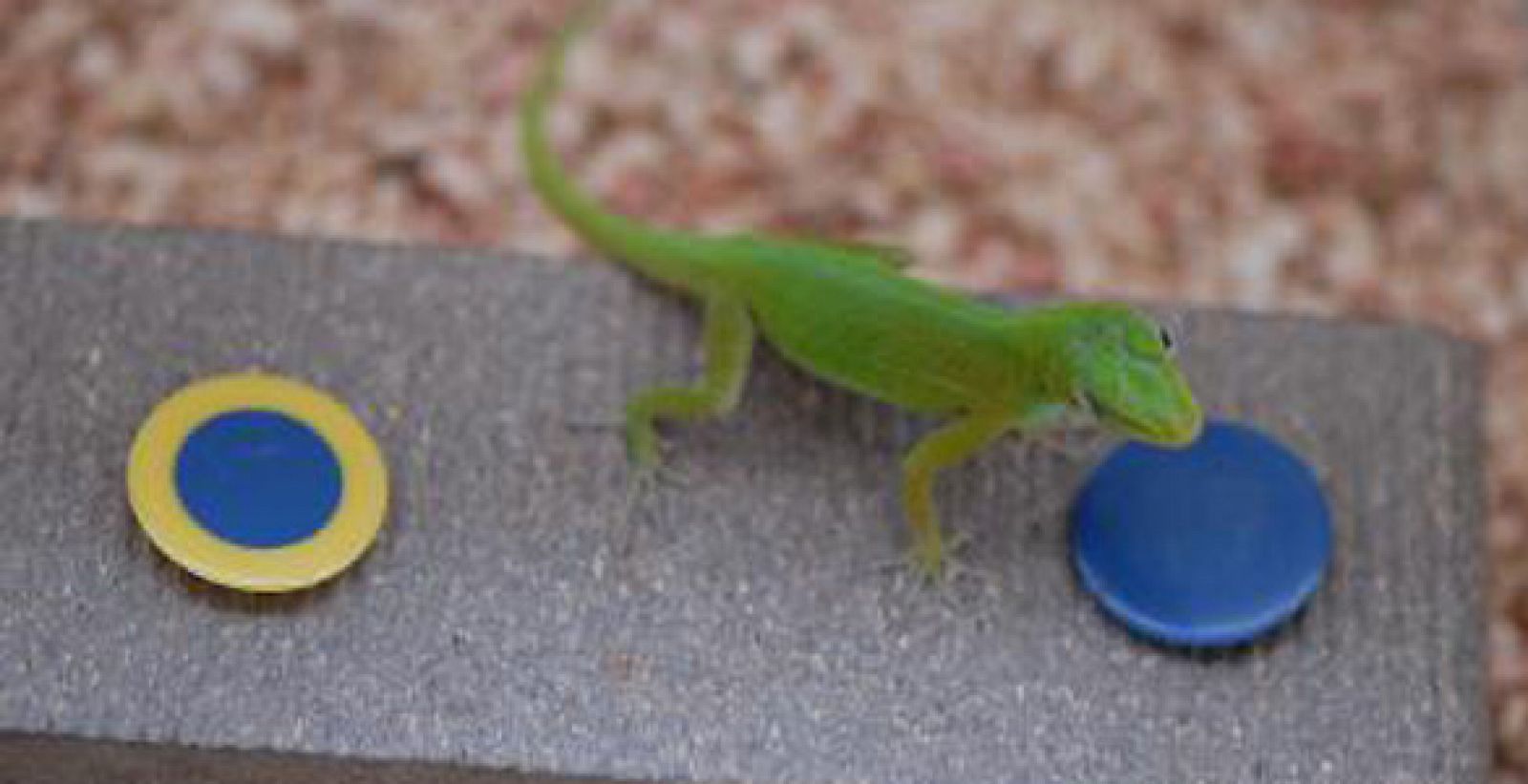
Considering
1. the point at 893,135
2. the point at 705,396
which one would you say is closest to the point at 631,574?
the point at 705,396

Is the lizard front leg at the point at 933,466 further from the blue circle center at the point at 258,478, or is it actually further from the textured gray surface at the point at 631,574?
the blue circle center at the point at 258,478

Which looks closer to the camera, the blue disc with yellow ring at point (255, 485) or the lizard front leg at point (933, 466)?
the blue disc with yellow ring at point (255, 485)

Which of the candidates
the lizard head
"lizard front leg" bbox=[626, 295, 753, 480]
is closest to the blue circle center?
"lizard front leg" bbox=[626, 295, 753, 480]

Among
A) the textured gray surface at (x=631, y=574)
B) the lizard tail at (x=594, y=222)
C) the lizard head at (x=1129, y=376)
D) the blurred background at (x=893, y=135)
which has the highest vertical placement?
the lizard head at (x=1129, y=376)

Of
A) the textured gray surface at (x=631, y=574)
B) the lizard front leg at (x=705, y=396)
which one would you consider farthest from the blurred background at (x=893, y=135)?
the lizard front leg at (x=705, y=396)

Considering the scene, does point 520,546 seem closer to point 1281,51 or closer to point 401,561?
point 401,561

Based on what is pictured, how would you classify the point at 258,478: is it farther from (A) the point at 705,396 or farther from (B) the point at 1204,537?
(B) the point at 1204,537

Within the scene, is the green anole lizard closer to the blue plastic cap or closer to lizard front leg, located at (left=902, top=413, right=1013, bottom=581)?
lizard front leg, located at (left=902, top=413, right=1013, bottom=581)

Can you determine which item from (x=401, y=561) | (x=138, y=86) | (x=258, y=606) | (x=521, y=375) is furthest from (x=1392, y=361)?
(x=138, y=86)
